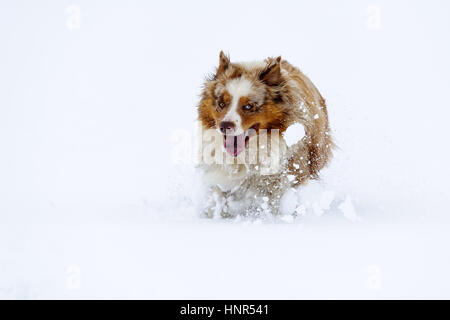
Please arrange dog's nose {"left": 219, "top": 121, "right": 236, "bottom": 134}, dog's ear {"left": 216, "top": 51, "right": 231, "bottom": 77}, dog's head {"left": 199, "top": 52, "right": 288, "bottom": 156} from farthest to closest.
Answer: dog's ear {"left": 216, "top": 51, "right": 231, "bottom": 77}
dog's head {"left": 199, "top": 52, "right": 288, "bottom": 156}
dog's nose {"left": 219, "top": 121, "right": 236, "bottom": 134}

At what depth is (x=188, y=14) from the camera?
94.1 ft

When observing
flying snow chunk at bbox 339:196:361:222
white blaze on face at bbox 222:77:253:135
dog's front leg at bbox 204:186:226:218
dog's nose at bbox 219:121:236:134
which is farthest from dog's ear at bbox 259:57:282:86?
flying snow chunk at bbox 339:196:361:222

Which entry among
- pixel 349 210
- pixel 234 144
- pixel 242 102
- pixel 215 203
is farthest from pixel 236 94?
pixel 349 210

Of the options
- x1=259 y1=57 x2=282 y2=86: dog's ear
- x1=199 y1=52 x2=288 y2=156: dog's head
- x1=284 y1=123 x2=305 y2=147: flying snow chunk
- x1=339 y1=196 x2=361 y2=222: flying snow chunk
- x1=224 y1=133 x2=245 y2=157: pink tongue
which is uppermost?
x1=259 y1=57 x2=282 y2=86: dog's ear

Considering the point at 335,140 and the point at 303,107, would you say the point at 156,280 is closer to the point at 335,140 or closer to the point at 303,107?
the point at 303,107

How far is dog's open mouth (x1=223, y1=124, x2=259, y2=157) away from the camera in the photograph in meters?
5.61

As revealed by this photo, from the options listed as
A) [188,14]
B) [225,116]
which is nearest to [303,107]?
[225,116]

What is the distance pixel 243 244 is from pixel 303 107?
77.9 inches

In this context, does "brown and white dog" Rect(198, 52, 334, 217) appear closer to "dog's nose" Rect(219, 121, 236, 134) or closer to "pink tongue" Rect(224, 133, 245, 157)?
"pink tongue" Rect(224, 133, 245, 157)

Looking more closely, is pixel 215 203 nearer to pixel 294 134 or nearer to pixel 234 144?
pixel 234 144

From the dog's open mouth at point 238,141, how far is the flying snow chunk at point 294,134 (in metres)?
0.36


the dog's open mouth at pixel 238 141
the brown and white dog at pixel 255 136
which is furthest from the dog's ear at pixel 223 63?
the dog's open mouth at pixel 238 141

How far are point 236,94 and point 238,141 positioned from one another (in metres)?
0.51

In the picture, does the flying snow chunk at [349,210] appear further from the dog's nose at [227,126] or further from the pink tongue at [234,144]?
the dog's nose at [227,126]
